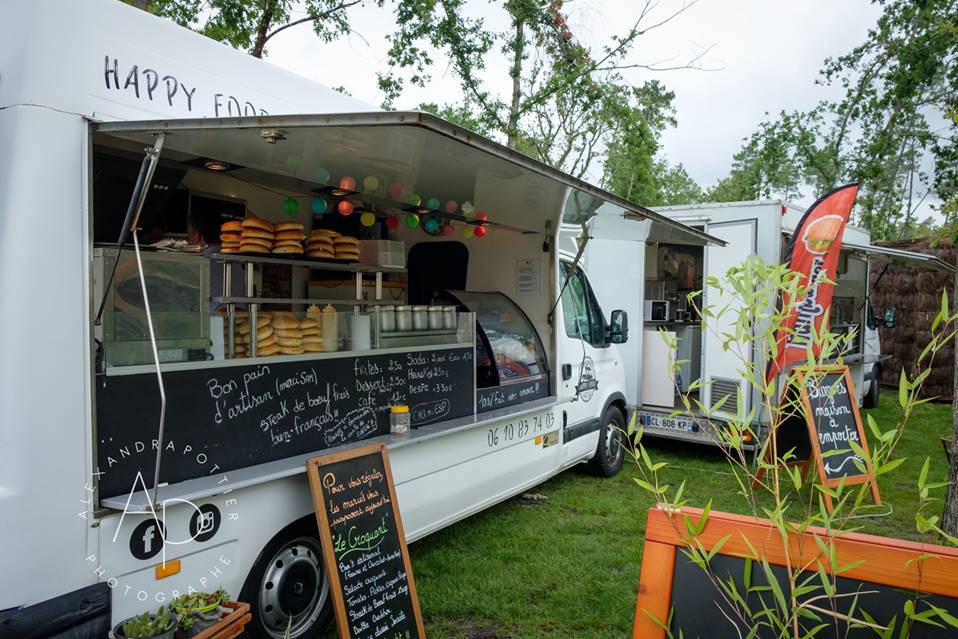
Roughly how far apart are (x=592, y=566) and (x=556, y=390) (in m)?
1.49

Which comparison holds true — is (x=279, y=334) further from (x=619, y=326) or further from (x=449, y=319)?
(x=619, y=326)

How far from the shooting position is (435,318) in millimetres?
4125

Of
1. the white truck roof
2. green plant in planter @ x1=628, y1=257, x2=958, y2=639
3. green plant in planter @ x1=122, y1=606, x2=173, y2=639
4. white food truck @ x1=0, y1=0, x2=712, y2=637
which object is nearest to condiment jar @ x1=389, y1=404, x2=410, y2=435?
white food truck @ x1=0, y1=0, x2=712, y2=637

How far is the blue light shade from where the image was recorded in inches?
130

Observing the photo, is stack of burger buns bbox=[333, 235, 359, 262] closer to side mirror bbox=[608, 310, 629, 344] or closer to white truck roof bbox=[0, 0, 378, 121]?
white truck roof bbox=[0, 0, 378, 121]

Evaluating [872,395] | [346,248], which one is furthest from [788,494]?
[872,395]

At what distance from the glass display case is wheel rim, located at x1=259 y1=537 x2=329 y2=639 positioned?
75.0 inches

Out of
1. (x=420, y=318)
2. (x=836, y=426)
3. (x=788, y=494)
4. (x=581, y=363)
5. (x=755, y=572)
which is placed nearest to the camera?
(x=788, y=494)

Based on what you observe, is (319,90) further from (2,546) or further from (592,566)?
(592,566)

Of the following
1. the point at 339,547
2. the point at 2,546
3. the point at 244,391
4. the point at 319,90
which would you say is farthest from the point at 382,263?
the point at 2,546

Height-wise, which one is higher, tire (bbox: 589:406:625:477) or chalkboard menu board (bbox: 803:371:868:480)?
chalkboard menu board (bbox: 803:371:868:480)

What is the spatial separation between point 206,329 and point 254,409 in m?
0.42

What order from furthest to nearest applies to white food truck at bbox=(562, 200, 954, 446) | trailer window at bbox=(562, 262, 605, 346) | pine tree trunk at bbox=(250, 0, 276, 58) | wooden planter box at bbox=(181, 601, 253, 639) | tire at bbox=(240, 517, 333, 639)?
pine tree trunk at bbox=(250, 0, 276, 58)
white food truck at bbox=(562, 200, 954, 446)
trailer window at bbox=(562, 262, 605, 346)
tire at bbox=(240, 517, 333, 639)
wooden planter box at bbox=(181, 601, 253, 639)

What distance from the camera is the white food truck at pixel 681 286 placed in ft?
19.8
